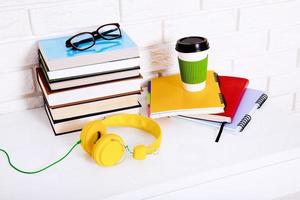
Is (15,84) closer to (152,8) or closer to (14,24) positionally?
(14,24)

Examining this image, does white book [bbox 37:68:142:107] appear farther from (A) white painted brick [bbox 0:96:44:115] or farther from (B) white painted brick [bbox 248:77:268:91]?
(B) white painted brick [bbox 248:77:268:91]

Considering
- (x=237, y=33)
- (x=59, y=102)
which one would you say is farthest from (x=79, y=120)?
(x=237, y=33)

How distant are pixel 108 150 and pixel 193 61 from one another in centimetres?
26

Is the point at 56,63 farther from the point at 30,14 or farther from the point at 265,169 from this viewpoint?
the point at 265,169

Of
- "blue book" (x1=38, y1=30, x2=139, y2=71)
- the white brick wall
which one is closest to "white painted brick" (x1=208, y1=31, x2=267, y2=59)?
the white brick wall

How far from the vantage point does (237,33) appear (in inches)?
45.5

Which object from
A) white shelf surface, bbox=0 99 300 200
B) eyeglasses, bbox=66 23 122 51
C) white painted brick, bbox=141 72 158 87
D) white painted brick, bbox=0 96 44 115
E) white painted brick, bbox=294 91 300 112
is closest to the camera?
white shelf surface, bbox=0 99 300 200

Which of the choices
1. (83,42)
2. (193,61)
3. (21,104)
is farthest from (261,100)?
(21,104)

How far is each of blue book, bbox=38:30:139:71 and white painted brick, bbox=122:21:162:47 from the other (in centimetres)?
12

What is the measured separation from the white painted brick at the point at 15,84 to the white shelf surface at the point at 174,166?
0.25 ft

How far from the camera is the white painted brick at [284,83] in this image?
1280mm

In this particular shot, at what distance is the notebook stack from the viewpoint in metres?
0.91

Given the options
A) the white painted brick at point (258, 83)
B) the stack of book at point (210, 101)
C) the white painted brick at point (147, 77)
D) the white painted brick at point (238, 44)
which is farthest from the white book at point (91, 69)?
the white painted brick at point (258, 83)

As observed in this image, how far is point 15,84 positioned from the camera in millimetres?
994
